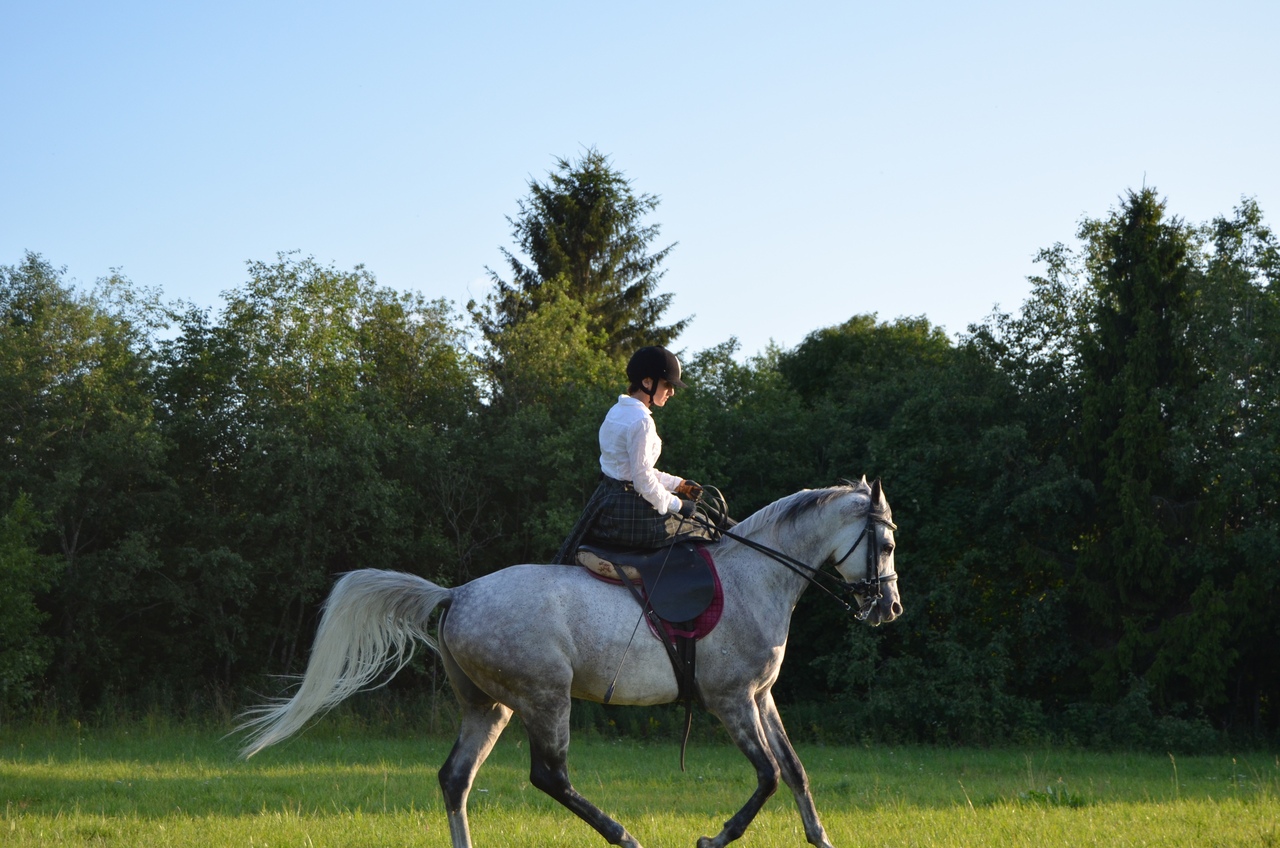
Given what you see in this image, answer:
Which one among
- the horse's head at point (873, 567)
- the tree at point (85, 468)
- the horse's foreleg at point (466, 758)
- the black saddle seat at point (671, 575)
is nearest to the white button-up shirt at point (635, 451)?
the black saddle seat at point (671, 575)

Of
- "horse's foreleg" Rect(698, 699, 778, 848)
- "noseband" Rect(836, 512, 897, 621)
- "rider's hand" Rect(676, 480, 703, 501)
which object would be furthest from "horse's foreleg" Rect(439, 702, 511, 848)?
"noseband" Rect(836, 512, 897, 621)

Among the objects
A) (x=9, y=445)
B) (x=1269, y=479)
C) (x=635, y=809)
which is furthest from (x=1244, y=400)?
(x=9, y=445)

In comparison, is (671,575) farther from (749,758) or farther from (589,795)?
(589,795)

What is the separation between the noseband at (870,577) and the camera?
24.2 ft

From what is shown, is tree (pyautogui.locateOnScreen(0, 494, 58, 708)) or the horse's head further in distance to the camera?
tree (pyautogui.locateOnScreen(0, 494, 58, 708))

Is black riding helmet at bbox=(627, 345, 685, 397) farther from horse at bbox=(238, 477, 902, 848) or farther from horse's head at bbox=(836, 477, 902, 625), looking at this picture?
horse's head at bbox=(836, 477, 902, 625)

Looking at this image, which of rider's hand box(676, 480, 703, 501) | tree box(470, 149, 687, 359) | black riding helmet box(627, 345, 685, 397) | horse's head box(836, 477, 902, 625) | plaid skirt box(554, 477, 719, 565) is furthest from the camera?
tree box(470, 149, 687, 359)

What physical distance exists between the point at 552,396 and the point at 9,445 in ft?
36.3

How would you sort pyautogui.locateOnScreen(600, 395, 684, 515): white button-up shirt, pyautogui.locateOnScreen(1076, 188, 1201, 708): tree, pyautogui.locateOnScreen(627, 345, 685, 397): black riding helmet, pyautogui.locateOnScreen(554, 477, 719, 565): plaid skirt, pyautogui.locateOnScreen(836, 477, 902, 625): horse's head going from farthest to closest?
pyautogui.locateOnScreen(1076, 188, 1201, 708): tree, pyautogui.locateOnScreen(836, 477, 902, 625): horse's head, pyautogui.locateOnScreen(627, 345, 685, 397): black riding helmet, pyautogui.locateOnScreen(554, 477, 719, 565): plaid skirt, pyautogui.locateOnScreen(600, 395, 684, 515): white button-up shirt

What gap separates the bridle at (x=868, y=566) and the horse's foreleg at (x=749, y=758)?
94 cm

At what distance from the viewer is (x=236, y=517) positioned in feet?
72.3

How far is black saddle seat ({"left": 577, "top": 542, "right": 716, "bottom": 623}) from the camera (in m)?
6.86

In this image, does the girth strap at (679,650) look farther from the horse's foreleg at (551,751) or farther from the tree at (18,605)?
the tree at (18,605)

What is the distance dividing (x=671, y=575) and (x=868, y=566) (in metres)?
1.37
